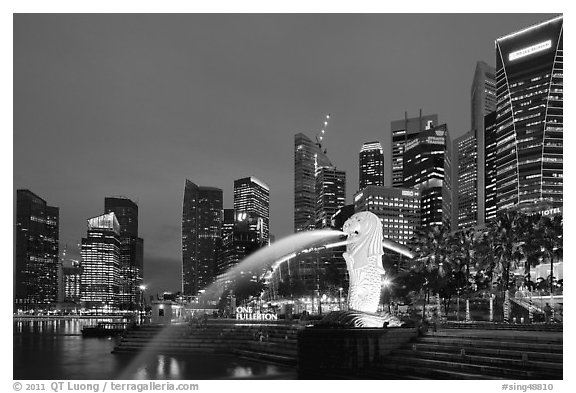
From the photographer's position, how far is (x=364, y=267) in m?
23.6

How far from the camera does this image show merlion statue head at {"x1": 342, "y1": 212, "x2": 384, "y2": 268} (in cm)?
2372

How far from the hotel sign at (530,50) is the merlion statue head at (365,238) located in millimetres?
138961

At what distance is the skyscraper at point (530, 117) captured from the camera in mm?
127688

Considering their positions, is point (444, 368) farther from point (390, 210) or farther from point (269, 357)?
point (390, 210)

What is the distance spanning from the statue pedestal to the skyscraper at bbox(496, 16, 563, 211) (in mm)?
104259

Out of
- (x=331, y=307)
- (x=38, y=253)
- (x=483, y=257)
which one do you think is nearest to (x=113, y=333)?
(x=331, y=307)

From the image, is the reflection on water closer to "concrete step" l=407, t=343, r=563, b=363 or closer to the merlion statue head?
"concrete step" l=407, t=343, r=563, b=363

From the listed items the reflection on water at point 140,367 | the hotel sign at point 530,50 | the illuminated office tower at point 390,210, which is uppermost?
the hotel sign at point 530,50

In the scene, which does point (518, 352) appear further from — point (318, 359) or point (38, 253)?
point (38, 253)

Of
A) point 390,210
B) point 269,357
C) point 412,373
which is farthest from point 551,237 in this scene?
point 390,210

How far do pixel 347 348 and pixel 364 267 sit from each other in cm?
353

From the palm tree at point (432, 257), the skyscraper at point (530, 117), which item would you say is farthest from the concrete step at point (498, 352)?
the skyscraper at point (530, 117)

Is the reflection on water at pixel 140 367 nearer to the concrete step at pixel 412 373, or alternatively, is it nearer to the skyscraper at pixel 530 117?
the concrete step at pixel 412 373
